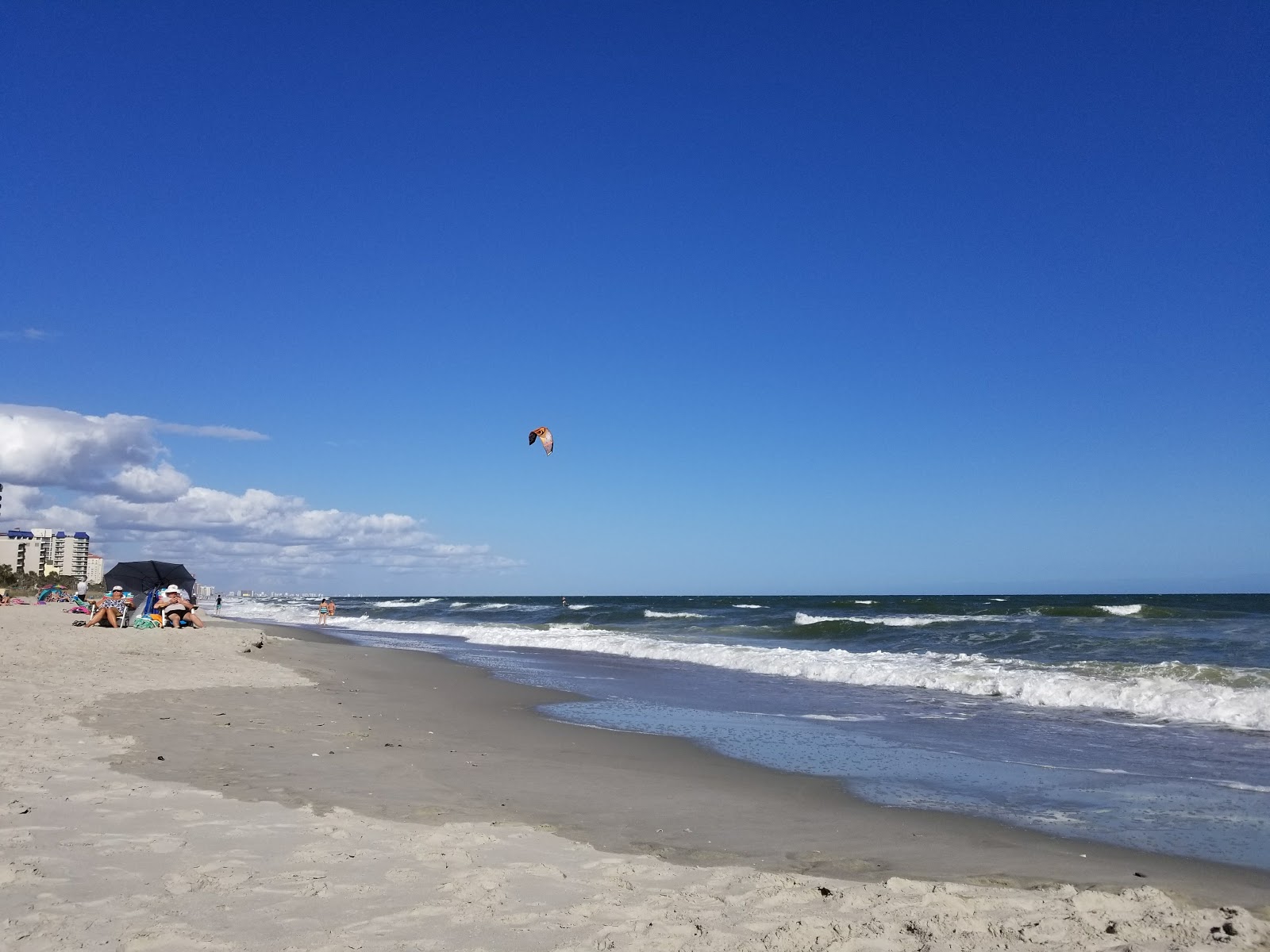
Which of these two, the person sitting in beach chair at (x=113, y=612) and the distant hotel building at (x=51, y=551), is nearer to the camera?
the person sitting in beach chair at (x=113, y=612)

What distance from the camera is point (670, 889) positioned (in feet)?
14.7

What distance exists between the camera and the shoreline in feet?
17.0

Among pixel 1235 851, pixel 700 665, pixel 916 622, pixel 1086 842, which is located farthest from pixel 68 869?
pixel 916 622

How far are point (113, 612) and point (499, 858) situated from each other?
22.6m

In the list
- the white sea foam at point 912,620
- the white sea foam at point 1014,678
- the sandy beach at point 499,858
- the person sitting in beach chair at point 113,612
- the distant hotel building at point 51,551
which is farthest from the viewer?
the distant hotel building at point 51,551

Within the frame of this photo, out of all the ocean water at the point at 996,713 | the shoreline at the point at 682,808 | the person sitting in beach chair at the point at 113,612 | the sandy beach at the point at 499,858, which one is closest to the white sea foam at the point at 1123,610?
the ocean water at the point at 996,713

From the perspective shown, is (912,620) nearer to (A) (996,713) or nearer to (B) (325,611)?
Answer: (A) (996,713)

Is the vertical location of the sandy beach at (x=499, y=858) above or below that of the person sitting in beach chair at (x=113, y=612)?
below

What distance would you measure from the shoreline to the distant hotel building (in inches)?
4399

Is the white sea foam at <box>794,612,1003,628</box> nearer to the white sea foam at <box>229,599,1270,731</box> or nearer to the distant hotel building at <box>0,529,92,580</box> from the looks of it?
the white sea foam at <box>229,599,1270,731</box>

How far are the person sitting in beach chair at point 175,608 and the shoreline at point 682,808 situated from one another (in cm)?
1516

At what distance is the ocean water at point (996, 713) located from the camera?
695 centimetres

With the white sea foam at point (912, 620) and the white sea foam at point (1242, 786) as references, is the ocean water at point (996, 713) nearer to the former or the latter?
the white sea foam at point (1242, 786)

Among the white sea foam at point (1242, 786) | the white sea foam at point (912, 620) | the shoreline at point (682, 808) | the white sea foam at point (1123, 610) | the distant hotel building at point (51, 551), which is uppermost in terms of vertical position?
the distant hotel building at point (51, 551)
